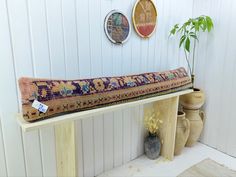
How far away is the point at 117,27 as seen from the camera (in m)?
1.52

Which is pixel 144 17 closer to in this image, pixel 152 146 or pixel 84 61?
pixel 84 61

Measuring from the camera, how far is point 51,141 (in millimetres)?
1372

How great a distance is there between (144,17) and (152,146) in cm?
119

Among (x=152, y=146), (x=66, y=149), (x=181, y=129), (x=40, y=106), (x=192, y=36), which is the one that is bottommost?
(x=152, y=146)

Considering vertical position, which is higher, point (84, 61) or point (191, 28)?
point (191, 28)

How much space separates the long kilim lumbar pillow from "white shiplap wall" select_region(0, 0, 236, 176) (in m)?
0.26

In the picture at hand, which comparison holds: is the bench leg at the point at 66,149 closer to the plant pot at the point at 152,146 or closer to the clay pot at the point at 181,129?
the plant pot at the point at 152,146

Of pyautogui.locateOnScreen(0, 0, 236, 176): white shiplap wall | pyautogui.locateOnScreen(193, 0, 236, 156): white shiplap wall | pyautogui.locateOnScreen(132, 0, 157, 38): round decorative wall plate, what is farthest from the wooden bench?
pyautogui.locateOnScreen(132, 0, 157, 38): round decorative wall plate

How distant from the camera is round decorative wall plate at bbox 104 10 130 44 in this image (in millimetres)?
1467

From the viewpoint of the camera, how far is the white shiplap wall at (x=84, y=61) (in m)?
1.16

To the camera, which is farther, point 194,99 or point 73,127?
point 194,99

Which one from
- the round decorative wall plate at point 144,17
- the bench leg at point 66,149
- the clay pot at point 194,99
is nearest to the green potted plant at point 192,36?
the clay pot at point 194,99

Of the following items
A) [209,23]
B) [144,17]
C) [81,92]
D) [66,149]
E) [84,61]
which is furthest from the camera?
[209,23]

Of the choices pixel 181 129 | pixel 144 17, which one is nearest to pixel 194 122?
pixel 181 129
